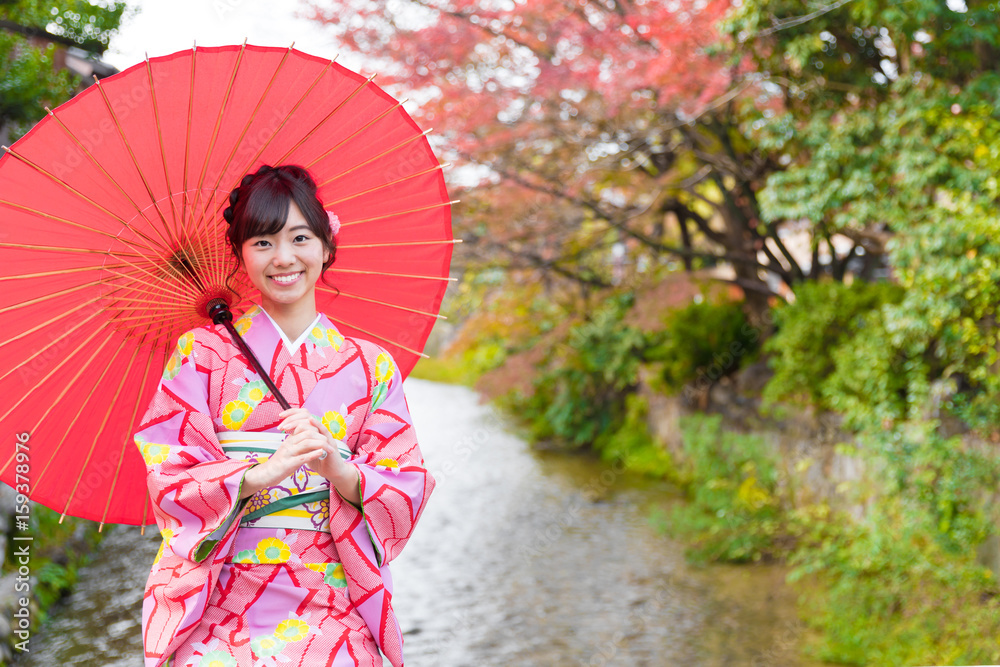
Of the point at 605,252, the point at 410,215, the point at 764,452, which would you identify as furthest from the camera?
the point at 605,252

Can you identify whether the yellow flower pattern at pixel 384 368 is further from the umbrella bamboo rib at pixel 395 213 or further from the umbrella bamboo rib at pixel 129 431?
the umbrella bamboo rib at pixel 129 431

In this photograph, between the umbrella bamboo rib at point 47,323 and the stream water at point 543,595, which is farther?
the stream water at point 543,595

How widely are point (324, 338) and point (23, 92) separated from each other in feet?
12.8

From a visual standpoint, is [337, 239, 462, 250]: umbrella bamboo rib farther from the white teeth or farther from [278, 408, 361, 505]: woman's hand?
[278, 408, 361, 505]: woman's hand

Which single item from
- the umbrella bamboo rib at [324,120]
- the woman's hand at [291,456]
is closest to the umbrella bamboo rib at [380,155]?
the umbrella bamboo rib at [324,120]

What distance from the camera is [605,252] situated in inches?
369

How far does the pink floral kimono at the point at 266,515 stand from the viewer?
60.0 inches

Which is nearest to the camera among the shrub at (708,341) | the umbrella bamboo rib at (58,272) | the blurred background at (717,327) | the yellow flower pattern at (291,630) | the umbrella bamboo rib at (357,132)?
the yellow flower pattern at (291,630)

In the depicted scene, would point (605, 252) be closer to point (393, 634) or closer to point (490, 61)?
point (490, 61)

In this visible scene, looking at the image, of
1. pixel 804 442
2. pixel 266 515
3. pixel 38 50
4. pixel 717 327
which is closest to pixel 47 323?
pixel 266 515

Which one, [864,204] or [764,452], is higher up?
[864,204]

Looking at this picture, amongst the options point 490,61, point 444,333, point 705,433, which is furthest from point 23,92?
point 444,333

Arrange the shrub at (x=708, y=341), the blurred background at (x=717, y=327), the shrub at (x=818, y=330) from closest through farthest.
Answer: the blurred background at (x=717, y=327), the shrub at (x=818, y=330), the shrub at (x=708, y=341)

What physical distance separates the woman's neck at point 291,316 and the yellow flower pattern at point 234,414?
18 centimetres
